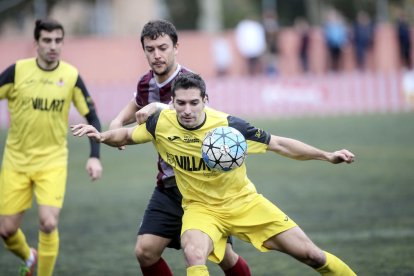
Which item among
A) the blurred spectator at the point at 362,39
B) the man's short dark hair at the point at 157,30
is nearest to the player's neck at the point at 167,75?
the man's short dark hair at the point at 157,30

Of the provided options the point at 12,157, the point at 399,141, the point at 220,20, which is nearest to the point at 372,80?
the point at 399,141

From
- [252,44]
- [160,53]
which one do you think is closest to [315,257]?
[160,53]

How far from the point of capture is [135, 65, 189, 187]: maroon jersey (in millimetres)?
7684

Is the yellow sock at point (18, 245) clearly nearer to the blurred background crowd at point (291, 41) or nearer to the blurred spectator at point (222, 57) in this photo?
the blurred background crowd at point (291, 41)

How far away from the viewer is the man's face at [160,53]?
24.6 feet

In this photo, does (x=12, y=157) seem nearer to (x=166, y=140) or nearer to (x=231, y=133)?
(x=166, y=140)

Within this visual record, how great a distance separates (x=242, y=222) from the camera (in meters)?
7.16

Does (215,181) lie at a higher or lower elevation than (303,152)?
lower

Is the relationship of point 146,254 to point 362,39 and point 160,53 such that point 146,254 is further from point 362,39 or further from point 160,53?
point 362,39

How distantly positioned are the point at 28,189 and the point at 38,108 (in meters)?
0.79

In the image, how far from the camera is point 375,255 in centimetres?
942

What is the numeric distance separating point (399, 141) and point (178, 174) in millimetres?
12752

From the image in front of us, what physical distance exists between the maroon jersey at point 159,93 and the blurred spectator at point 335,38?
21.5 m

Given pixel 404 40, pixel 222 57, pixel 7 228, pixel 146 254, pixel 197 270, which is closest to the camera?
pixel 197 270
